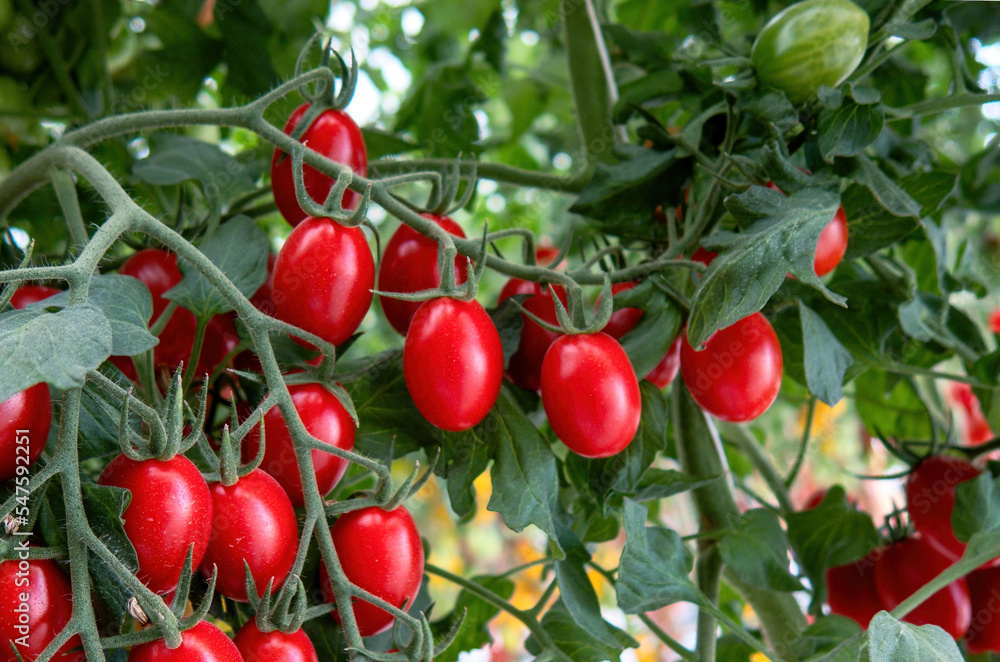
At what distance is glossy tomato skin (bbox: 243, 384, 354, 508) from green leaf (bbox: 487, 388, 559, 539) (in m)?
0.08

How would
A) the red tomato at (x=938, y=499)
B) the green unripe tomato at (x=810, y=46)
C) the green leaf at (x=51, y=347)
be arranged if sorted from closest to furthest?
the green leaf at (x=51, y=347) → the green unripe tomato at (x=810, y=46) → the red tomato at (x=938, y=499)

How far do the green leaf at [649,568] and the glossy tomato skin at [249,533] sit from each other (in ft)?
0.59

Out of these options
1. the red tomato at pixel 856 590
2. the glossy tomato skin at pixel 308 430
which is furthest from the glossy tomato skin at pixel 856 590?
the glossy tomato skin at pixel 308 430

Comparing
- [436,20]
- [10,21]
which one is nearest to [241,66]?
[10,21]

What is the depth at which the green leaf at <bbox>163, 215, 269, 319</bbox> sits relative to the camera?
0.41 meters

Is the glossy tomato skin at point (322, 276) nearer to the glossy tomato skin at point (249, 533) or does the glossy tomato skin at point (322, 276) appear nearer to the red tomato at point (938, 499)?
the glossy tomato skin at point (249, 533)

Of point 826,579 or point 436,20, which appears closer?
point 826,579

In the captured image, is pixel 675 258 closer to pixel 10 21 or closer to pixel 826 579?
pixel 826 579

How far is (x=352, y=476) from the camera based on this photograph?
51cm

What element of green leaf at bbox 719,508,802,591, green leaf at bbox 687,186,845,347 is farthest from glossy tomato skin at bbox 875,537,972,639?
green leaf at bbox 687,186,845,347

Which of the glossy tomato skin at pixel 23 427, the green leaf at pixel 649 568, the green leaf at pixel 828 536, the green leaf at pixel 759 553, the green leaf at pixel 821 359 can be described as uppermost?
the glossy tomato skin at pixel 23 427

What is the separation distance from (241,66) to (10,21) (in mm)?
189

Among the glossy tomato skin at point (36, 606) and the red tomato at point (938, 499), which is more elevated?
the glossy tomato skin at point (36, 606)

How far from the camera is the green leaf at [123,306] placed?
0.31 metres
